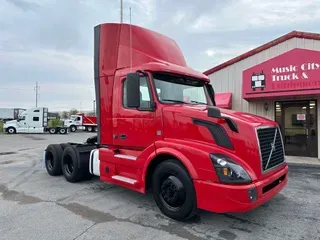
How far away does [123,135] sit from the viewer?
482 centimetres

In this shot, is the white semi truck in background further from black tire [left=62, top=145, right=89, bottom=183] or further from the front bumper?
the front bumper

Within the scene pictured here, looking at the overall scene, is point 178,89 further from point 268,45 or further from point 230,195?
point 268,45

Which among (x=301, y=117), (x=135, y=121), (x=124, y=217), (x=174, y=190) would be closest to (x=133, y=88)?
(x=135, y=121)

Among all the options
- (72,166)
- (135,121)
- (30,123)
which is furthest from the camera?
(30,123)

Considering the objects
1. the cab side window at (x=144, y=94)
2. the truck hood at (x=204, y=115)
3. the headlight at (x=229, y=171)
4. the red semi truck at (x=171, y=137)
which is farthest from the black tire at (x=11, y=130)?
the headlight at (x=229, y=171)

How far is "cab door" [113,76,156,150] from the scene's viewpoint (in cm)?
430

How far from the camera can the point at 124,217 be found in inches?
160

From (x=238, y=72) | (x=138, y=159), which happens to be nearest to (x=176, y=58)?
(x=138, y=159)

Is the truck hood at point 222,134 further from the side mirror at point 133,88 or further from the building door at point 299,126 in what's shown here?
the building door at point 299,126

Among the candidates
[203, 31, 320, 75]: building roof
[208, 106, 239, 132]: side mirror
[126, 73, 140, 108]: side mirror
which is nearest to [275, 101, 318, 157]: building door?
[203, 31, 320, 75]: building roof

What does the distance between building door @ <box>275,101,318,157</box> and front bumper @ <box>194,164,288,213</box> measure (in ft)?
24.3

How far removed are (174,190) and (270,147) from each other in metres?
1.64

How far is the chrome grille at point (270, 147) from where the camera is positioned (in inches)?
142

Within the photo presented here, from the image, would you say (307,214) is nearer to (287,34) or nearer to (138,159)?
(138,159)
